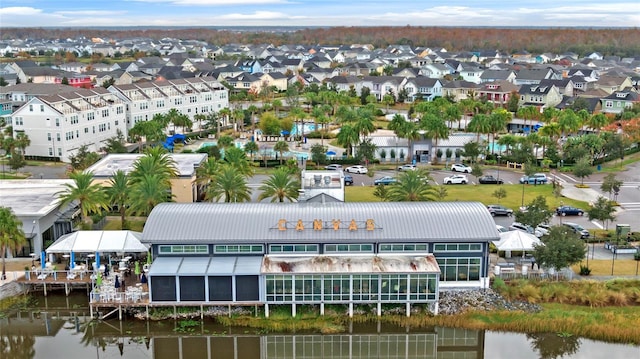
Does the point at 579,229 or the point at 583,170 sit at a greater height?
the point at 583,170

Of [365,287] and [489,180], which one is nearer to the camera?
[365,287]

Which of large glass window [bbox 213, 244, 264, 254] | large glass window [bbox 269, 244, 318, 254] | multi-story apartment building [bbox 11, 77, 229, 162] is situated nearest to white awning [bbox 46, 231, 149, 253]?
large glass window [bbox 213, 244, 264, 254]

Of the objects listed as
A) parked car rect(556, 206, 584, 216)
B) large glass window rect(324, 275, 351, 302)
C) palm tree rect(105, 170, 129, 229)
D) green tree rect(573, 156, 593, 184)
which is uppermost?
palm tree rect(105, 170, 129, 229)

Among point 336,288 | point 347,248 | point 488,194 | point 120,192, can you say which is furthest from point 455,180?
point 120,192

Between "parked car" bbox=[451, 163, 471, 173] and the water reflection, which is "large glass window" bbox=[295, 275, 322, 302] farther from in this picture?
"parked car" bbox=[451, 163, 471, 173]

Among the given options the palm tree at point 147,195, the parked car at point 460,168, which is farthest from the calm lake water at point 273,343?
the parked car at point 460,168

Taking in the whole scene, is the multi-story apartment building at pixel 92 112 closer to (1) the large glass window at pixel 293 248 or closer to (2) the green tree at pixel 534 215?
(1) the large glass window at pixel 293 248

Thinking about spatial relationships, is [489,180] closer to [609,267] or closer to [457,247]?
[609,267]
